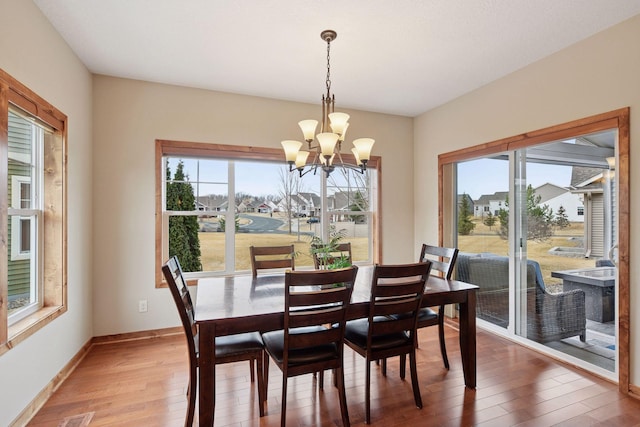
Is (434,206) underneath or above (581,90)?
underneath

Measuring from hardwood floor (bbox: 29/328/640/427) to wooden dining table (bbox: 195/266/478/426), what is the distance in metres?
0.30

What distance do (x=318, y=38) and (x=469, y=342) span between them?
2.66 m

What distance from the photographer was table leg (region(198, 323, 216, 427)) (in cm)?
177

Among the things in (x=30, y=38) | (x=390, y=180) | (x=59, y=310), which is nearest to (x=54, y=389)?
(x=59, y=310)

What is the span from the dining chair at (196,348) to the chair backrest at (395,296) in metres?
0.74

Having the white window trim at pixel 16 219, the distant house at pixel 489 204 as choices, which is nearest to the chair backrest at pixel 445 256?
the distant house at pixel 489 204

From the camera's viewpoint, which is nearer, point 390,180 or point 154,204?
point 154,204

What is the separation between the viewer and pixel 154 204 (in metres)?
3.53

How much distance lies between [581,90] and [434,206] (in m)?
1.99

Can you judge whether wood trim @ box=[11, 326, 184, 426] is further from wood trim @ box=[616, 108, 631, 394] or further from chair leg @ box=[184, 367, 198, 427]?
wood trim @ box=[616, 108, 631, 394]

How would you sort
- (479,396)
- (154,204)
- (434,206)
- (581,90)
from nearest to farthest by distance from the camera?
(479,396) → (581,90) → (154,204) → (434,206)

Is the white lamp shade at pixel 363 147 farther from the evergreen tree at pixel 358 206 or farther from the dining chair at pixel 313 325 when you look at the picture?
the evergreen tree at pixel 358 206

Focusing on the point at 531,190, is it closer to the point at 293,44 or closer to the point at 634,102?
the point at 634,102

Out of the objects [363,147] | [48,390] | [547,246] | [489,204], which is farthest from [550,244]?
[48,390]
